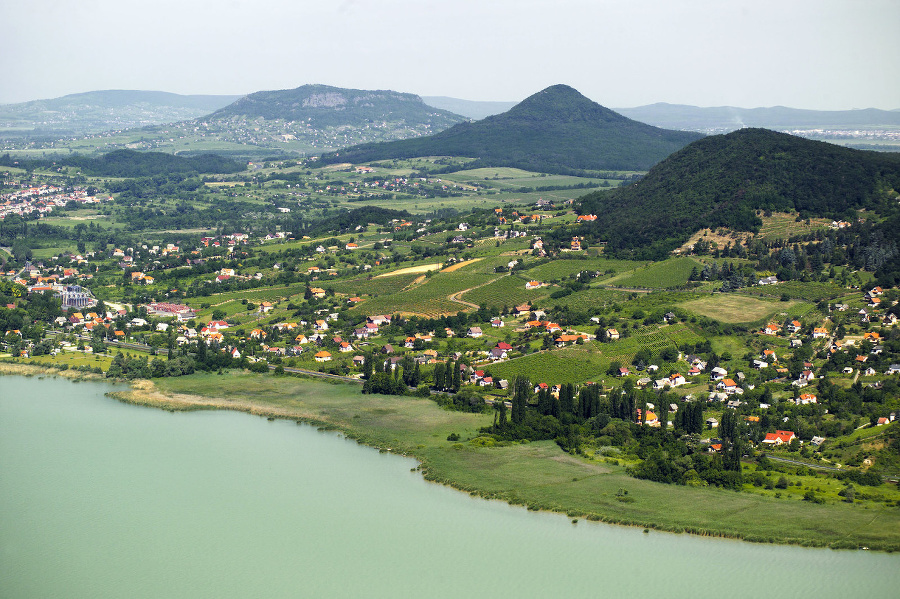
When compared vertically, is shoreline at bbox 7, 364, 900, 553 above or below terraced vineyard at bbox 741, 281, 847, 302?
below

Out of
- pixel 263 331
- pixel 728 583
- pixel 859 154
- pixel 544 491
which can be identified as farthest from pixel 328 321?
pixel 859 154

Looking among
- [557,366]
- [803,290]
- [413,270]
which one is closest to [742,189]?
[803,290]

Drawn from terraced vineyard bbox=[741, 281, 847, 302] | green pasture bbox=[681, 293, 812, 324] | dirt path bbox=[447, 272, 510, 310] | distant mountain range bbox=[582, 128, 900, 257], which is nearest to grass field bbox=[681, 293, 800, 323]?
green pasture bbox=[681, 293, 812, 324]

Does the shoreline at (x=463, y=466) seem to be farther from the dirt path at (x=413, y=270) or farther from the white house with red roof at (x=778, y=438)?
the dirt path at (x=413, y=270)

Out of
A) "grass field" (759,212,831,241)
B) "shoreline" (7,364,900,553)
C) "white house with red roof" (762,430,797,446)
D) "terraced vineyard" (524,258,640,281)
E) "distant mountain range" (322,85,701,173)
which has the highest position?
"distant mountain range" (322,85,701,173)

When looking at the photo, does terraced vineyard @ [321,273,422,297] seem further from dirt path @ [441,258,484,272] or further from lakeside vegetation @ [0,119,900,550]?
dirt path @ [441,258,484,272]

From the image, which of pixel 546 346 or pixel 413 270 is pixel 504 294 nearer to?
pixel 413 270

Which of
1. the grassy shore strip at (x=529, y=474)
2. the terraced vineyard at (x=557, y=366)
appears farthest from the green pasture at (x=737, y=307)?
the grassy shore strip at (x=529, y=474)
